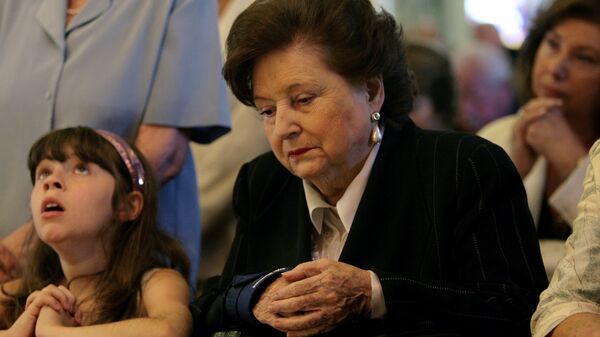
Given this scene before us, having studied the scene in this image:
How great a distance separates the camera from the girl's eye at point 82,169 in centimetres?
304

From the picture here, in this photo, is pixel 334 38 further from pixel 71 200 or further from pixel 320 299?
pixel 71 200

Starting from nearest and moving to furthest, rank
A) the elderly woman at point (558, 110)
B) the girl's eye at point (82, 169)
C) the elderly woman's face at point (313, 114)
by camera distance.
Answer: the elderly woman's face at point (313, 114), the girl's eye at point (82, 169), the elderly woman at point (558, 110)

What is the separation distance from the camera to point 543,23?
395cm

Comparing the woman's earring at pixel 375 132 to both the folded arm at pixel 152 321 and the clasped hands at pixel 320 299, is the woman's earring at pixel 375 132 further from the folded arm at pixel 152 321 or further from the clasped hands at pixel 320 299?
the folded arm at pixel 152 321

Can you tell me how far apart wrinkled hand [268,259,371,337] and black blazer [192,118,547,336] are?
0.04 metres

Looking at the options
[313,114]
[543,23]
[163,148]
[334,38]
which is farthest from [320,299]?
[543,23]

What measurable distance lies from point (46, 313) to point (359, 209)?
82 cm

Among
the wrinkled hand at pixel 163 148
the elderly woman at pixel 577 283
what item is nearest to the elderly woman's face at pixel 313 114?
the elderly woman at pixel 577 283

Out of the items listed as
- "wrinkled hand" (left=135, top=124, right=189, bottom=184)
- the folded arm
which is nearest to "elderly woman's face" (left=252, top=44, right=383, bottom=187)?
the folded arm

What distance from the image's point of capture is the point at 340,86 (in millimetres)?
2623

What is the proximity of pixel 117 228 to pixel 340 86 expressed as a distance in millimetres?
851

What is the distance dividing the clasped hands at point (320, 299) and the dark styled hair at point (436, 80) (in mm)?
2697

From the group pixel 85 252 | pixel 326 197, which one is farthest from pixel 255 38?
pixel 85 252

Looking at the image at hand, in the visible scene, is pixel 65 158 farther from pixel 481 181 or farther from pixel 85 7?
pixel 481 181
